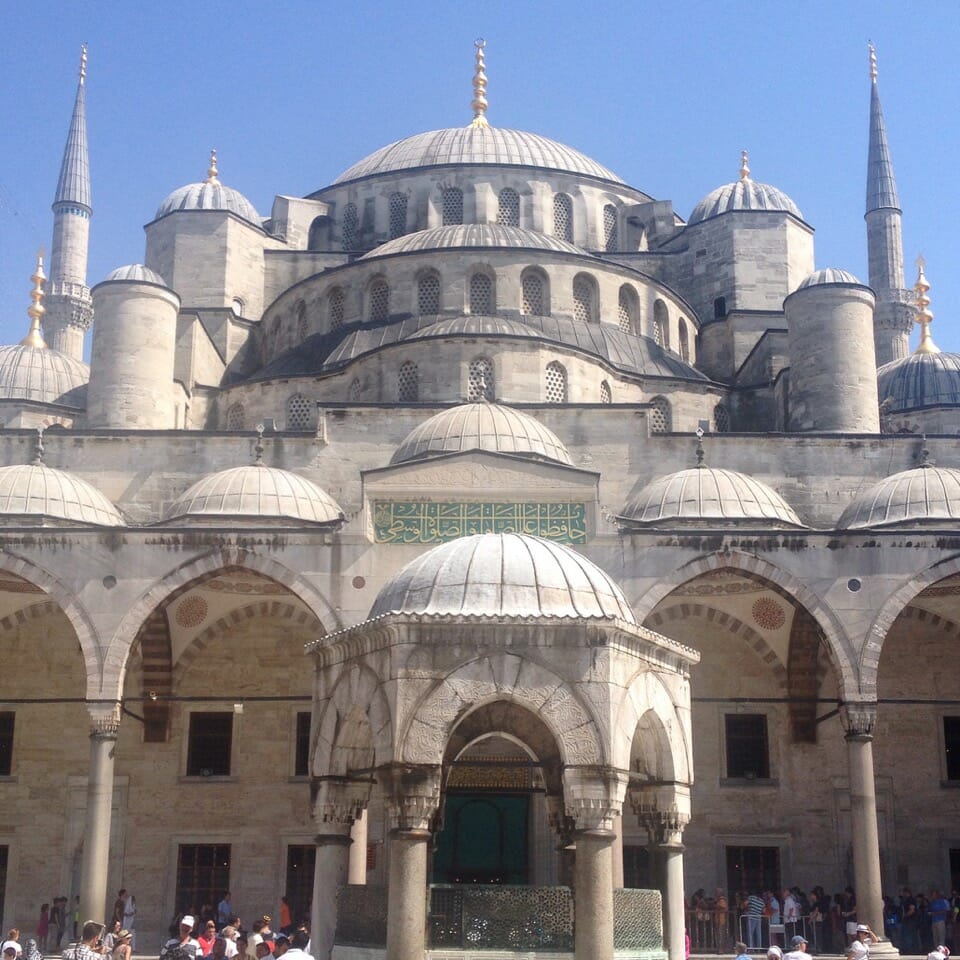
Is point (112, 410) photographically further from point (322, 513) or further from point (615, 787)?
point (615, 787)

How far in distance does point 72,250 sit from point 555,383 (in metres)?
18.7

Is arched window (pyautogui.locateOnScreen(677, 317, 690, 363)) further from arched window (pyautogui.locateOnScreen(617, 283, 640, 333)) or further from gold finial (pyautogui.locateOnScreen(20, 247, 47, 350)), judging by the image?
gold finial (pyautogui.locateOnScreen(20, 247, 47, 350))

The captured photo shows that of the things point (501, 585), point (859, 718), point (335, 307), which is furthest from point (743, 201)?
point (501, 585)

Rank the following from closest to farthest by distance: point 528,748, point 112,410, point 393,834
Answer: point 393,834 < point 528,748 < point 112,410

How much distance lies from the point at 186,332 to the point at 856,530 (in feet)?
36.7

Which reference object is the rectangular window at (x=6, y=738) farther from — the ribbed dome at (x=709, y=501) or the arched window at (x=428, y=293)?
the arched window at (x=428, y=293)

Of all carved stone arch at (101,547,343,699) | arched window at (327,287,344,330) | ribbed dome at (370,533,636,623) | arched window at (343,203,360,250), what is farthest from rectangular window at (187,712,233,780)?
arched window at (343,203,360,250)

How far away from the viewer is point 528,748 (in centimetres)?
954

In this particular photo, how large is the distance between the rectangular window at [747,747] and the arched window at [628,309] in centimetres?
708

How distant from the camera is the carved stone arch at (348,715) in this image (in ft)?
25.2

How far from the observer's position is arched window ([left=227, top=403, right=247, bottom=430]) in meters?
21.8

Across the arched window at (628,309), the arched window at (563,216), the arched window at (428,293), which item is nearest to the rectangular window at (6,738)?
the arched window at (428,293)

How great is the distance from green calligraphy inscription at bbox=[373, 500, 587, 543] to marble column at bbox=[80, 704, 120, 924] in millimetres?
3494

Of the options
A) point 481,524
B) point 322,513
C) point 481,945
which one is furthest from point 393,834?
point 322,513
